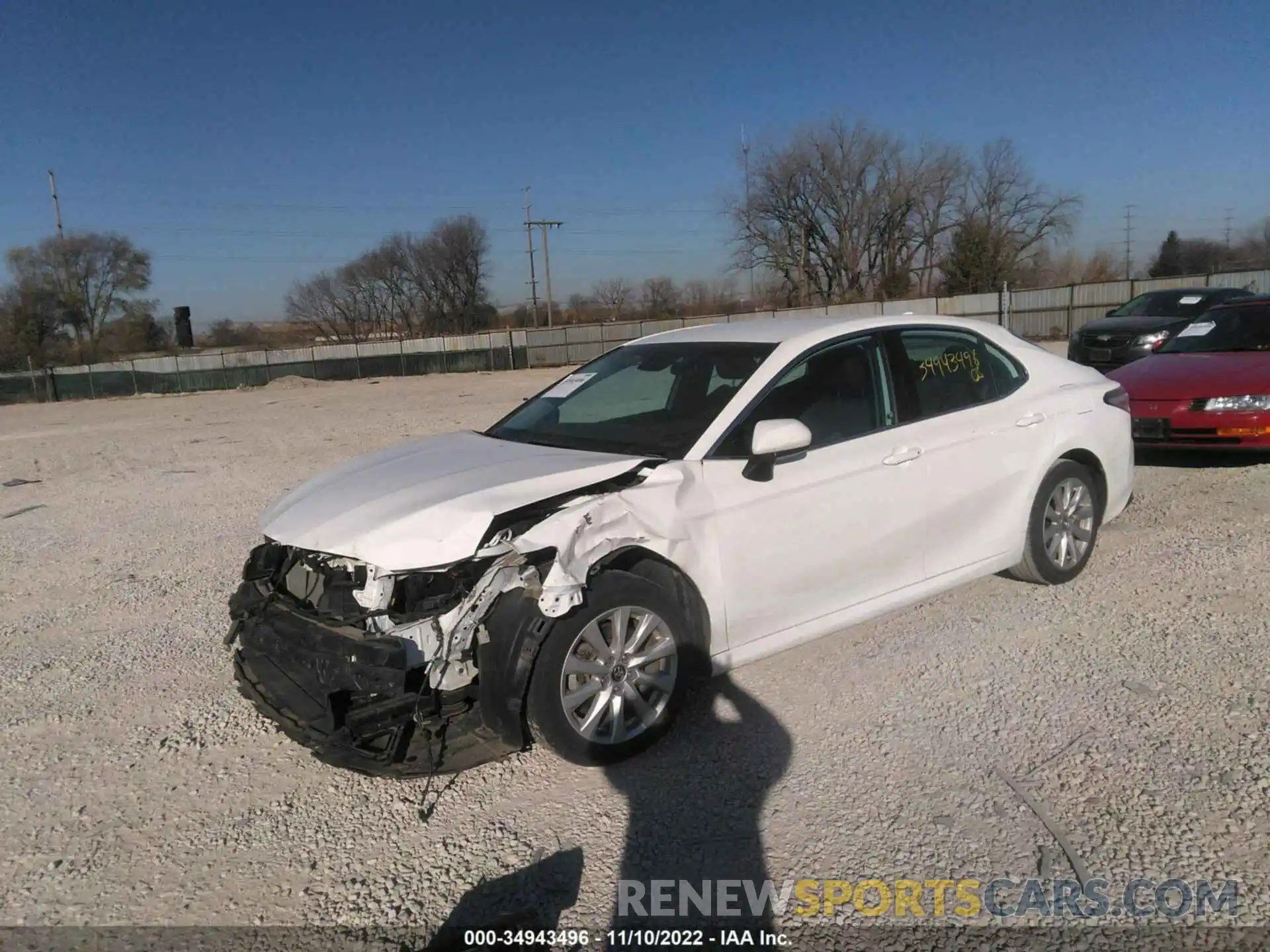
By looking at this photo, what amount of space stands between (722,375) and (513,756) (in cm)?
195

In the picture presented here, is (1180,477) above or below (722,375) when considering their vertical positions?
below

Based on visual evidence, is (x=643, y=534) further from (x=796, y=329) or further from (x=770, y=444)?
(x=796, y=329)

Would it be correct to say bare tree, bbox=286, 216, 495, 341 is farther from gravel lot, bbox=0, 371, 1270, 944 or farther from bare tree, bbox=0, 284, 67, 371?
gravel lot, bbox=0, 371, 1270, 944

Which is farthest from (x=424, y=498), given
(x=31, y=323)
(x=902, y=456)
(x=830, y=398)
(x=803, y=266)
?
(x=803, y=266)

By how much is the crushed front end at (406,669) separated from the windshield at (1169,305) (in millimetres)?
16658

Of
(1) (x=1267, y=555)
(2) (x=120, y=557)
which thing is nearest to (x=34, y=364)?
(2) (x=120, y=557)

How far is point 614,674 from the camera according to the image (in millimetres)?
3459

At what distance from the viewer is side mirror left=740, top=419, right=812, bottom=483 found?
3.72 metres

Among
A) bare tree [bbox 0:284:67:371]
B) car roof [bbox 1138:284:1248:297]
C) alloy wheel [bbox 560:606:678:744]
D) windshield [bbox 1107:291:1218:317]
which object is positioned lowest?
alloy wheel [bbox 560:606:678:744]

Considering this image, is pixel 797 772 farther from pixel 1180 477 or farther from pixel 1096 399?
pixel 1180 477

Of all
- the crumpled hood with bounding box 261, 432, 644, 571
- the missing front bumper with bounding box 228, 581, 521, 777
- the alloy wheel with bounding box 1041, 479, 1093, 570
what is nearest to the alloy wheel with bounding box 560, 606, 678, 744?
the missing front bumper with bounding box 228, 581, 521, 777

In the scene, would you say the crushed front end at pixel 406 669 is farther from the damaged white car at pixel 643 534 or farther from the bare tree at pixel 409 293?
the bare tree at pixel 409 293

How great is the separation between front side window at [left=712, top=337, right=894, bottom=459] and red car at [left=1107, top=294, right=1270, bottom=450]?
13.4 ft

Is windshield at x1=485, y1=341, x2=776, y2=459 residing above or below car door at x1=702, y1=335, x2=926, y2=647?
above
